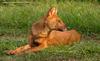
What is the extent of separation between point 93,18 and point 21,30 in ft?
5.77

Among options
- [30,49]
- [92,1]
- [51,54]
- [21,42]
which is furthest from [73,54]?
[92,1]

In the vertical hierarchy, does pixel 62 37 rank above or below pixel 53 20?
below

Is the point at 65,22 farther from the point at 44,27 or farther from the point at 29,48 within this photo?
the point at 29,48

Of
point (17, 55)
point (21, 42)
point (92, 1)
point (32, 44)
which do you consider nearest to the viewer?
point (17, 55)

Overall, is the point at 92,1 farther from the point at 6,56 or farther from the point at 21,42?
the point at 6,56

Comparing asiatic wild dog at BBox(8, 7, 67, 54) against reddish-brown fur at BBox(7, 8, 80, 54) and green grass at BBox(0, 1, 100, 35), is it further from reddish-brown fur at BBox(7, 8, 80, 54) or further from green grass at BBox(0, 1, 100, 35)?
green grass at BBox(0, 1, 100, 35)

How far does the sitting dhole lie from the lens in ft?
24.0

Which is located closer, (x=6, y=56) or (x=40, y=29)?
(x=6, y=56)

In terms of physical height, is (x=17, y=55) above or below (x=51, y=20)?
below

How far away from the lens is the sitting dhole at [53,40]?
24.0 ft

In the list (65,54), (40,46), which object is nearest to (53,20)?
(40,46)

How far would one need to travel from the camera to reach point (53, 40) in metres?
7.53

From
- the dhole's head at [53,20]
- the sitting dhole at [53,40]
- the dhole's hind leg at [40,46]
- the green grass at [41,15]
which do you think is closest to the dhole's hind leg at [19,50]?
the sitting dhole at [53,40]

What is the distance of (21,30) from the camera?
9812 millimetres
